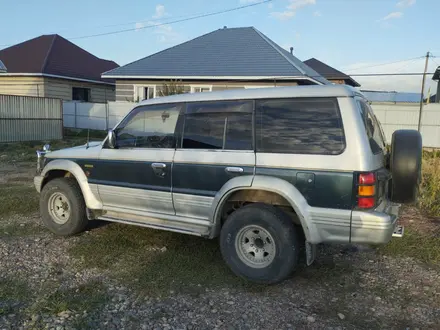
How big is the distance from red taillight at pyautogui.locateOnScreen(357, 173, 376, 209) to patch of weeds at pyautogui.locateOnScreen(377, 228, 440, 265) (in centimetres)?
176

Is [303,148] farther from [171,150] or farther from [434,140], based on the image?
[434,140]

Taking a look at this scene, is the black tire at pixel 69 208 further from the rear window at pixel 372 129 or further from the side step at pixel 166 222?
the rear window at pixel 372 129

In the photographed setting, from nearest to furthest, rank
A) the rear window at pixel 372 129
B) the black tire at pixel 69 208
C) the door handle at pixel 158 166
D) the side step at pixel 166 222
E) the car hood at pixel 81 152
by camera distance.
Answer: the rear window at pixel 372 129 < the side step at pixel 166 222 < the door handle at pixel 158 166 < the car hood at pixel 81 152 < the black tire at pixel 69 208

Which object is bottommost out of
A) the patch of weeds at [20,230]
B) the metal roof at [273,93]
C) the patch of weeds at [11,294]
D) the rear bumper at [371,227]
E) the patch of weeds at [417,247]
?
the patch of weeds at [11,294]

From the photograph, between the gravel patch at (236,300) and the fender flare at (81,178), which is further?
the fender flare at (81,178)

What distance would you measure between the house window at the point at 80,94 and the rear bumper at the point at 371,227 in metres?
23.9

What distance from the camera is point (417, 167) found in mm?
4098

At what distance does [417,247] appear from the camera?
5.24 meters

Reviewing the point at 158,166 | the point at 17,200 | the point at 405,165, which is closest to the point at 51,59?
the point at 17,200

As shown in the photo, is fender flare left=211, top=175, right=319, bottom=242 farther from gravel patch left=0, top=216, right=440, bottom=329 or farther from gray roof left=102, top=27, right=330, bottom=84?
gray roof left=102, top=27, right=330, bottom=84

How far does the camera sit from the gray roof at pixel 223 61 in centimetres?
1814

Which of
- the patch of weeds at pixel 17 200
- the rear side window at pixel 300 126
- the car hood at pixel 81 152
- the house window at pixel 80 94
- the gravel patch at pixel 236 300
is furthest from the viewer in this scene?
the house window at pixel 80 94

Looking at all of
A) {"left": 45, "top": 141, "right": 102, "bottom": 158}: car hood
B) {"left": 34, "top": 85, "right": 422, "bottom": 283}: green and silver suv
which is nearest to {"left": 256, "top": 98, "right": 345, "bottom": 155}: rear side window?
{"left": 34, "top": 85, "right": 422, "bottom": 283}: green and silver suv

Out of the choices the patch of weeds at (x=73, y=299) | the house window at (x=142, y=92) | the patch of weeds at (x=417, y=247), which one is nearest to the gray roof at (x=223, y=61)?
the house window at (x=142, y=92)
